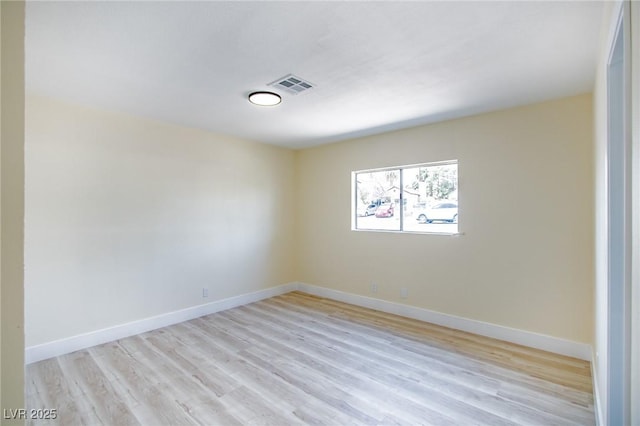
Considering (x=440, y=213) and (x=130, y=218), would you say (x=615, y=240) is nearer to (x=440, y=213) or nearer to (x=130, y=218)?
(x=440, y=213)

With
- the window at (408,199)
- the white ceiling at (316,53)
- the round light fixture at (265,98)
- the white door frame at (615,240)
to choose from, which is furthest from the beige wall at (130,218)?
the white door frame at (615,240)

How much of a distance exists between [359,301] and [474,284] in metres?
1.69

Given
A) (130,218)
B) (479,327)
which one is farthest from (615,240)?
(130,218)

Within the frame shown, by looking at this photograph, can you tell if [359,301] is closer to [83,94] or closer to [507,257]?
[507,257]

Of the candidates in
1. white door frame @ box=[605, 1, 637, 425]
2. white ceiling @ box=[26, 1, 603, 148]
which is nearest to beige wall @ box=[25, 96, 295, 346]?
white ceiling @ box=[26, 1, 603, 148]

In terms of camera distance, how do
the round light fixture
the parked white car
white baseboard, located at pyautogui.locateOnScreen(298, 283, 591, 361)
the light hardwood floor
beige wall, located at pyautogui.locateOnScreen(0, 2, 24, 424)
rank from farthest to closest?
the parked white car, white baseboard, located at pyautogui.locateOnScreen(298, 283, 591, 361), the round light fixture, the light hardwood floor, beige wall, located at pyautogui.locateOnScreen(0, 2, 24, 424)

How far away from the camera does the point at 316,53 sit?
6.81 ft

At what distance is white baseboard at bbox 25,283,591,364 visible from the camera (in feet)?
9.27

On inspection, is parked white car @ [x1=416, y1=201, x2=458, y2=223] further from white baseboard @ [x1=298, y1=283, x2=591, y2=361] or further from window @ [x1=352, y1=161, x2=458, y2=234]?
white baseboard @ [x1=298, y1=283, x2=591, y2=361]

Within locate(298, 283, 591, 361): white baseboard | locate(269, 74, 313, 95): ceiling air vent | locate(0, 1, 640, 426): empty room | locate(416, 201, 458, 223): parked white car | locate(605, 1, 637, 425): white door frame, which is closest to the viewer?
locate(605, 1, 637, 425): white door frame

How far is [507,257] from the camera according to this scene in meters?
3.19

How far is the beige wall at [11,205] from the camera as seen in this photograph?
879 millimetres

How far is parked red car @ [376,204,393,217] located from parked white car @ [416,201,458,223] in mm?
444

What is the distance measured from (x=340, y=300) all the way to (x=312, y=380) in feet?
7.55
